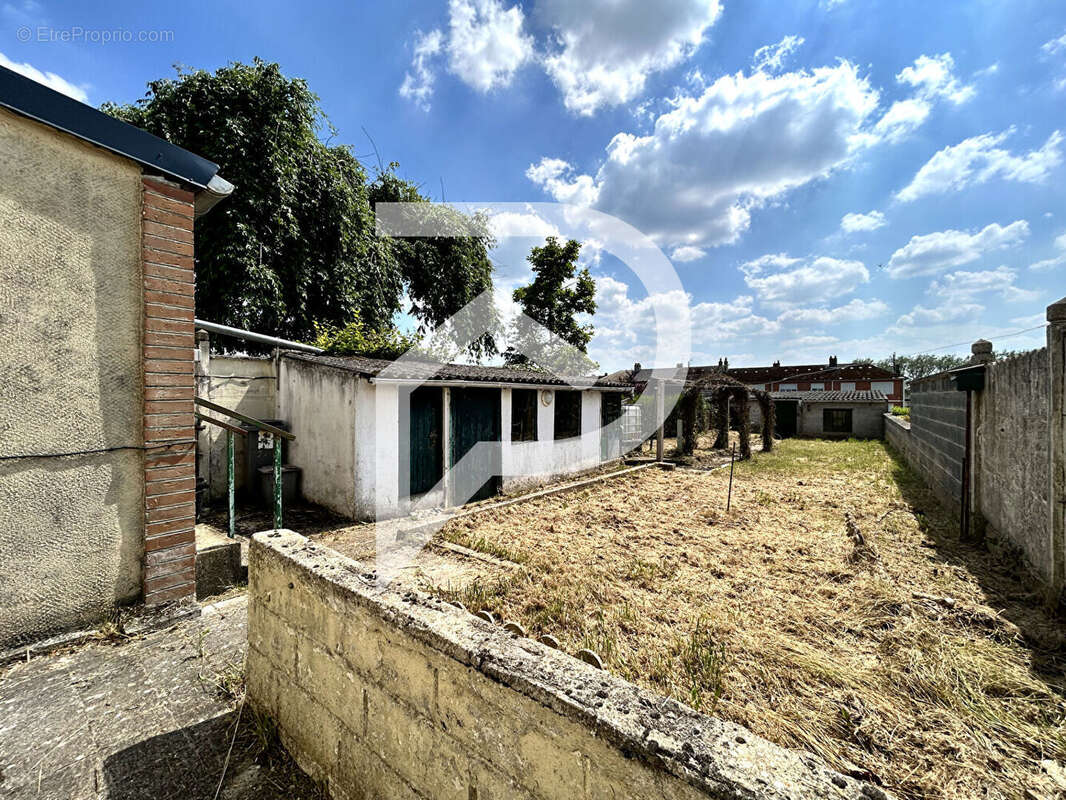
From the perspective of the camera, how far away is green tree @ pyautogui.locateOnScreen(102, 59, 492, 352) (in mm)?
12250

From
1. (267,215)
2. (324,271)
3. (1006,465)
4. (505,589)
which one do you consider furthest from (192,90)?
(1006,465)

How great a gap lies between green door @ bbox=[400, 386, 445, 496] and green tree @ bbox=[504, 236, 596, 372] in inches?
452

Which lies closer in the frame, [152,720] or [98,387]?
[152,720]

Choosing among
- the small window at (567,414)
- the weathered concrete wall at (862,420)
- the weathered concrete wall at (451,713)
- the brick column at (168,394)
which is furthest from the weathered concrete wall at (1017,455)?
the weathered concrete wall at (862,420)

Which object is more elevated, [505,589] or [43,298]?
[43,298]

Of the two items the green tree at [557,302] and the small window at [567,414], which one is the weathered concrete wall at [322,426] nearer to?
the small window at [567,414]

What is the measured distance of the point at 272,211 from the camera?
13.0m

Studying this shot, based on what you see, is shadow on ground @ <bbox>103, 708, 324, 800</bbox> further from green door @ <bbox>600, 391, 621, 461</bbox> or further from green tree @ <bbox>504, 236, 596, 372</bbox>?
green tree @ <bbox>504, 236, 596, 372</bbox>

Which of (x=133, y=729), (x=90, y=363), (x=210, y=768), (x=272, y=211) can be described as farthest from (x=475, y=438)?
(x=272, y=211)

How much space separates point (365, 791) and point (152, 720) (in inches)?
56.8

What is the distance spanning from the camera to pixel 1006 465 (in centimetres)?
483

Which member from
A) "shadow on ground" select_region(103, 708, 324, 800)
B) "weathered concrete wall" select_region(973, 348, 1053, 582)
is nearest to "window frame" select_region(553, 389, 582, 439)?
"weathered concrete wall" select_region(973, 348, 1053, 582)

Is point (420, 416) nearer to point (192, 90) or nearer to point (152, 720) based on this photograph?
point (152, 720)

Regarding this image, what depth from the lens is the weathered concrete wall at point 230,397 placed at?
7.34m
